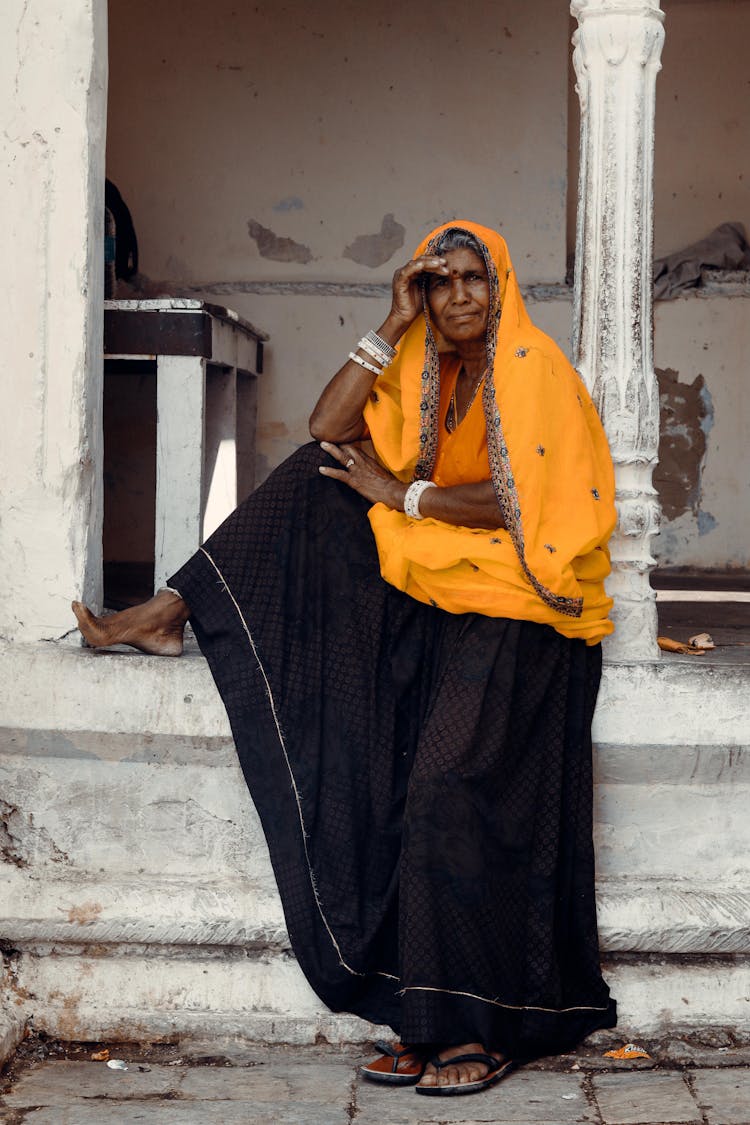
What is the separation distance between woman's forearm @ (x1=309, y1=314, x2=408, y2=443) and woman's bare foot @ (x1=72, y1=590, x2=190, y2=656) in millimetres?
536

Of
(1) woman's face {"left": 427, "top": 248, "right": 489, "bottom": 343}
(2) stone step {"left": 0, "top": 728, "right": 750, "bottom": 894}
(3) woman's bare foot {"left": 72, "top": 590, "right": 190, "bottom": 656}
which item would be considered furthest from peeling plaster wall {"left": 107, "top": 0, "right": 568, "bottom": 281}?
(2) stone step {"left": 0, "top": 728, "right": 750, "bottom": 894}

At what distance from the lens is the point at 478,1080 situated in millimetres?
2820

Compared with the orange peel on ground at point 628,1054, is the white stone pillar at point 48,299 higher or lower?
higher

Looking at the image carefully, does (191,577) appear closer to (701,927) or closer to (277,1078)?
(277,1078)

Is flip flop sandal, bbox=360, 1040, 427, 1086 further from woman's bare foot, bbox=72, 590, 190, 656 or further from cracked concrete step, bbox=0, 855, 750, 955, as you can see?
woman's bare foot, bbox=72, 590, 190, 656

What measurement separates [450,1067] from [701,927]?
2.29ft

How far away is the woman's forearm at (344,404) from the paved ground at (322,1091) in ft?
4.72

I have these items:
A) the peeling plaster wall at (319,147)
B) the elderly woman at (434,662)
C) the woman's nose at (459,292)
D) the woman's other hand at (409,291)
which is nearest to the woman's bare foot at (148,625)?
the elderly woman at (434,662)

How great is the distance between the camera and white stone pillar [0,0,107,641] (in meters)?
3.24

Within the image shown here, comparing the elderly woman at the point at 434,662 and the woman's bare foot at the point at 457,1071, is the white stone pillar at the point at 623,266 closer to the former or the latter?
the elderly woman at the point at 434,662

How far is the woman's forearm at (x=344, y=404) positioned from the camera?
327cm

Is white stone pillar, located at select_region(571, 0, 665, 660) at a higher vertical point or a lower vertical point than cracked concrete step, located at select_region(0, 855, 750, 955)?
higher

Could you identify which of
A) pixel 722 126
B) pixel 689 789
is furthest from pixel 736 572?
pixel 689 789

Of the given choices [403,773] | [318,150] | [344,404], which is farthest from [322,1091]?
[318,150]
